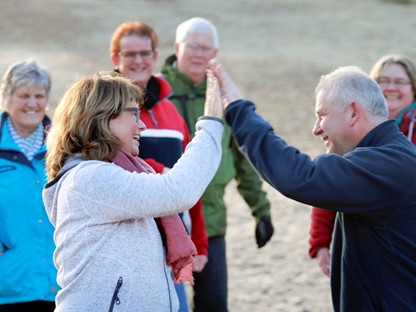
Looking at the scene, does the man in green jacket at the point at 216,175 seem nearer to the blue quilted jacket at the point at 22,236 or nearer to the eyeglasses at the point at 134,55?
the eyeglasses at the point at 134,55

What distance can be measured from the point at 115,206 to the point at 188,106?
8.31 feet

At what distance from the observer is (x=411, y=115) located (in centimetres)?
480

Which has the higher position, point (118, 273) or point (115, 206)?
point (115, 206)

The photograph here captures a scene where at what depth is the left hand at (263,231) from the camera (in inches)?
216

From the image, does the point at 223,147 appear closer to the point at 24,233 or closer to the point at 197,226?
the point at 197,226

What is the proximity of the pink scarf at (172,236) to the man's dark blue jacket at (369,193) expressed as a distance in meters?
0.42

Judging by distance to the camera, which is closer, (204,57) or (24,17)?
(204,57)

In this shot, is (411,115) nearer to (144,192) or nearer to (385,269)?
(385,269)

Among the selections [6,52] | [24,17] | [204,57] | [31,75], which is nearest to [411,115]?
[204,57]

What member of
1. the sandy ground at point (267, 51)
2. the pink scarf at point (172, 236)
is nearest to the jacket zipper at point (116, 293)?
the pink scarf at point (172, 236)

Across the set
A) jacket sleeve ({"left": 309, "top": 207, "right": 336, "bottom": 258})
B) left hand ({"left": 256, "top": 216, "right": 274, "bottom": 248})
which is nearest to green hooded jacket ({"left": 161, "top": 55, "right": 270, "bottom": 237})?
left hand ({"left": 256, "top": 216, "right": 274, "bottom": 248})

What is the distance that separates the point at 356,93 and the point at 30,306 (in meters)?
2.18

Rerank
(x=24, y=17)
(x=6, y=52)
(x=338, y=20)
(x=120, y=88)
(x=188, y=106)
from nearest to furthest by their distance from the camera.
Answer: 1. (x=120, y=88)
2. (x=188, y=106)
3. (x=6, y=52)
4. (x=24, y=17)
5. (x=338, y=20)

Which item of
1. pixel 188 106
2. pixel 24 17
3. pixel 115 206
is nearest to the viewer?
pixel 115 206
